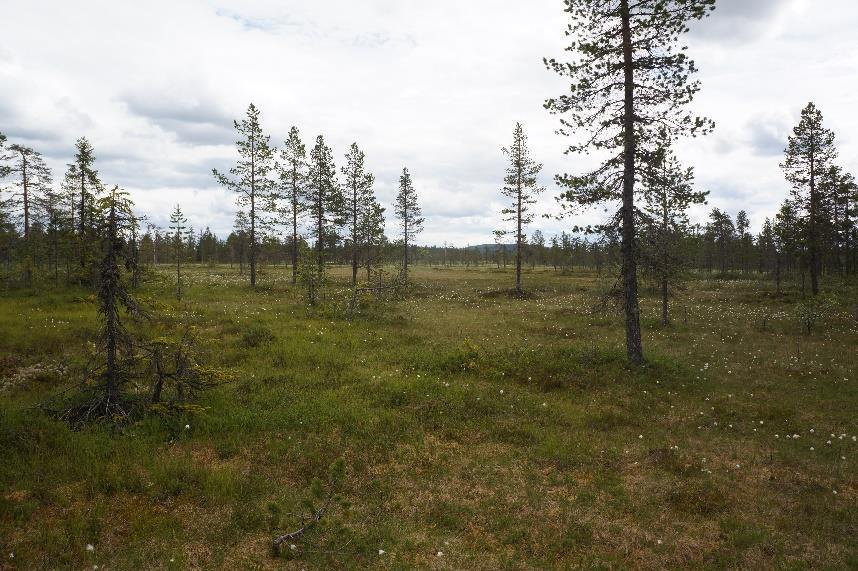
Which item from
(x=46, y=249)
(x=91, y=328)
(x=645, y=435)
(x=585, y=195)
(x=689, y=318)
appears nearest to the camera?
(x=645, y=435)

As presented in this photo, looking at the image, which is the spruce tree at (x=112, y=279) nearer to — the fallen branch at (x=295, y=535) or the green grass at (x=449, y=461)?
the green grass at (x=449, y=461)

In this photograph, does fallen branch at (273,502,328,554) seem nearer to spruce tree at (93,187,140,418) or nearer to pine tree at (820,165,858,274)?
spruce tree at (93,187,140,418)

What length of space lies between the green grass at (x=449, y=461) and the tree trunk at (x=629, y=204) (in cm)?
116

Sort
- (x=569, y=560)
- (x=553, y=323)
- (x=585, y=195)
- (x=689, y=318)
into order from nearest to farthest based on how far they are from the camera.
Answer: (x=569, y=560), (x=585, y=195), (x=553, y=323), (x=689, y=318)

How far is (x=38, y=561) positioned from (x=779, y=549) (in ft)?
33.3

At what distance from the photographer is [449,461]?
9.26 metres

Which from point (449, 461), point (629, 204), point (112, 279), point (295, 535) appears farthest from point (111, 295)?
point (629, 204)

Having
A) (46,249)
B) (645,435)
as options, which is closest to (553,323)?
(645,435)

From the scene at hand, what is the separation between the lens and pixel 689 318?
2723 centimetres

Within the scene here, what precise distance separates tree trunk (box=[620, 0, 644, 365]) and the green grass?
116cm

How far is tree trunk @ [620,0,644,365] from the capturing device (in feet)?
48.6

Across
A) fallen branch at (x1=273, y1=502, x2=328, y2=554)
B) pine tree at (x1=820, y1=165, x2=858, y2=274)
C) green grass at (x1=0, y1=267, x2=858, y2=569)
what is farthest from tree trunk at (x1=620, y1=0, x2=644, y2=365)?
pine tree at (x1=820, y1=165, x2=858, y2=274)

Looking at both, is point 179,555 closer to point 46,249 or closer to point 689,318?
point 689,318

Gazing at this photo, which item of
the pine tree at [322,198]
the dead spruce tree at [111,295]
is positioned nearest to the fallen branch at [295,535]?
the dead spruce tree at [111,295]
